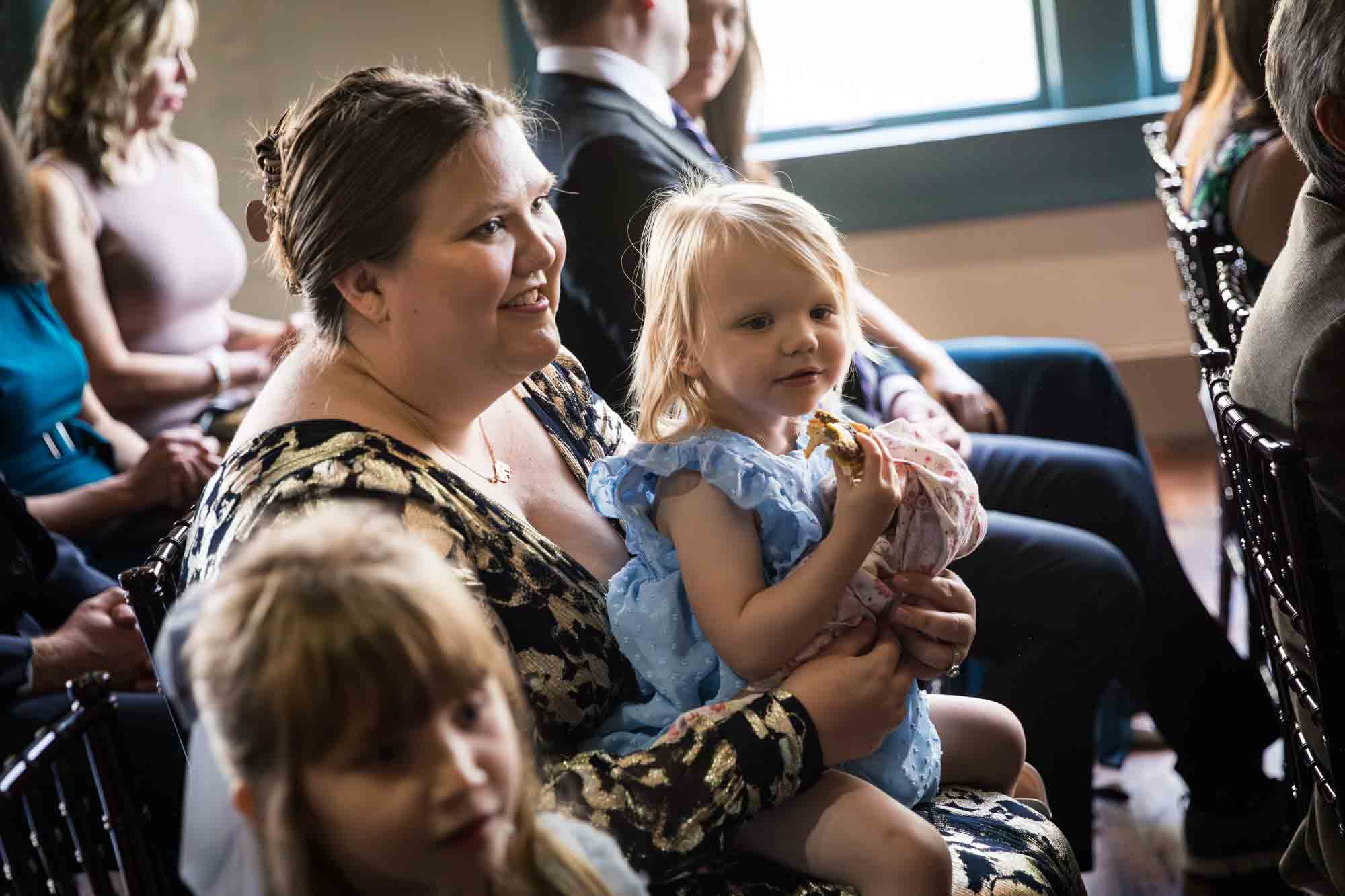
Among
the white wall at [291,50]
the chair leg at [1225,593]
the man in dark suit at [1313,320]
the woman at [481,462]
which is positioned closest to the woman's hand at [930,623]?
the woman at [481,462]

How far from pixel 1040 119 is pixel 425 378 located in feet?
11.5

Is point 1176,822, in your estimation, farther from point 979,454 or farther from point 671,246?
point 671,246

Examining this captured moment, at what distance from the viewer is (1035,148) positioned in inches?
179

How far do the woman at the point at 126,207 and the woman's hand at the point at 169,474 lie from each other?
0.50 meters

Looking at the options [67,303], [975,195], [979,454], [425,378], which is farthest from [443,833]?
[975,195]

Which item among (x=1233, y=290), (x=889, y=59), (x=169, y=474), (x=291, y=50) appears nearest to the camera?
(x=1233, y=290)

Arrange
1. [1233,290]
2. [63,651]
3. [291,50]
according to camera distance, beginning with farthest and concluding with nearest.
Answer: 1. [291,50]
2. [63,651]
3. [1233,290]

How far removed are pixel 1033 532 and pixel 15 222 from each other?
75.0 inches

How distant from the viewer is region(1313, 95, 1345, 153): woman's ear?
61.2 inches

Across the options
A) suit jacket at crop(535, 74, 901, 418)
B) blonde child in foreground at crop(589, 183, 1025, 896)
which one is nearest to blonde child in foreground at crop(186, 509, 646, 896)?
blonde child in foreground at crop(589, 183, 1025, 896)

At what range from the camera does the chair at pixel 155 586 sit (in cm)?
140

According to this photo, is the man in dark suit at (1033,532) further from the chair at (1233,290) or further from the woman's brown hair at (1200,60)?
the woman's brown hair at (1200,60)

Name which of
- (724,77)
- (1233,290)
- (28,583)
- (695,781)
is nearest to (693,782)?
(695,781)

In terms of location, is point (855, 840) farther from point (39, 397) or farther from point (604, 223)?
point (39, 397)
